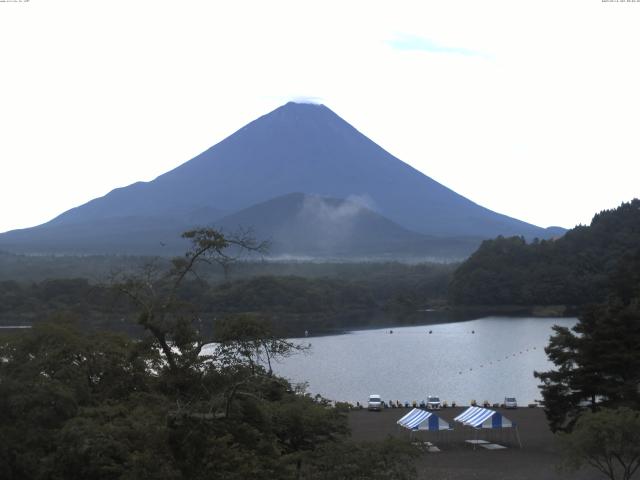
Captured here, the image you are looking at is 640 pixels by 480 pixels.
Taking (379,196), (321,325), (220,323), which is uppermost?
(379,196)

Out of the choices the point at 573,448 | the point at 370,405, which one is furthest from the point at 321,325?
the point at 573,448

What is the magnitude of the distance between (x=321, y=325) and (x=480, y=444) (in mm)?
34303

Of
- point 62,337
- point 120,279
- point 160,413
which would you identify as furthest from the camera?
point 62,337

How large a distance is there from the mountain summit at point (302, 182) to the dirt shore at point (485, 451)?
376 feet

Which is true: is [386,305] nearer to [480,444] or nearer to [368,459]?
[480,444]

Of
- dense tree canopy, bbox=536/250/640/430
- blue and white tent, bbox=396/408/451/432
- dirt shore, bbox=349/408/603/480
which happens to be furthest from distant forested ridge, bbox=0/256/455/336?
dense tree canopy, bbox=536/250/640/430

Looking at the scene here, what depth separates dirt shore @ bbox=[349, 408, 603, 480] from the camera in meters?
15.0

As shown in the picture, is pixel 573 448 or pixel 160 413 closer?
pixel 160 413

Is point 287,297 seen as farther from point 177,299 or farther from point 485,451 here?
point 177,299

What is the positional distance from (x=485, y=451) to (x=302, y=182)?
13578 cm

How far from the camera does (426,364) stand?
113 ft

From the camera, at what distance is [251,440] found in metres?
7.58

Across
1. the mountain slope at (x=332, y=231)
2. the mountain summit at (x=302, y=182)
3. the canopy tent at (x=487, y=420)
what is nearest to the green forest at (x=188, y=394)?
the canopy tent at (x=487, y=420)

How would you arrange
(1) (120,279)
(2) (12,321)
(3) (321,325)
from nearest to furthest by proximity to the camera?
(1) (120,279)
(2) (12,321)
(3) (321,325)
